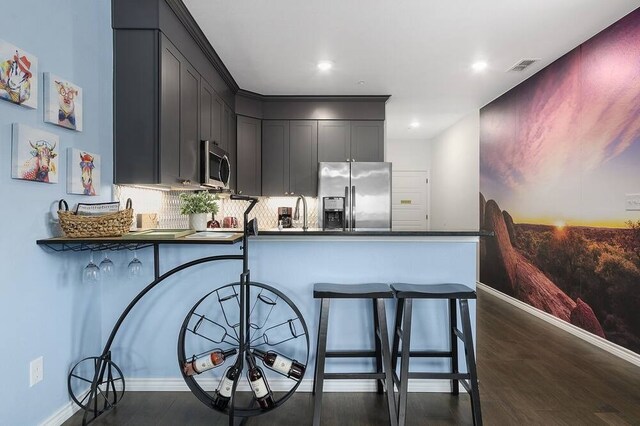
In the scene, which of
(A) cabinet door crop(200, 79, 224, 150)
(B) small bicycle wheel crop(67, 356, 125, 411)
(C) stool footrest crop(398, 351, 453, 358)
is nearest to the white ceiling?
(A) cabinet door crop(200, 79, 224, 150)

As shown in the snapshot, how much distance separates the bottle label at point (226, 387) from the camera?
1.98 meters

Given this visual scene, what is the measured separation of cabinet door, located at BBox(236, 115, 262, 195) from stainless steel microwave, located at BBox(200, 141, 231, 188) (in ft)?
2.77

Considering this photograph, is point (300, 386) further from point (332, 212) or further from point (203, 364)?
point (332, 212)

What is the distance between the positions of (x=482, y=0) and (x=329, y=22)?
1103 mm

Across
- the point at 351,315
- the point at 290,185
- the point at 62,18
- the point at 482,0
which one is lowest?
the point at 351,315

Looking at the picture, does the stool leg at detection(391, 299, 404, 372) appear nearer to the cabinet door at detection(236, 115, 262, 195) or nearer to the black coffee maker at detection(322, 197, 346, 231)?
the black coffee maker at detection(322, 197, 346, 231)

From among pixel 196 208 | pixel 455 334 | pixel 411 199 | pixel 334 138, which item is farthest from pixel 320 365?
pixel 411 199

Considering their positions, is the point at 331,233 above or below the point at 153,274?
above

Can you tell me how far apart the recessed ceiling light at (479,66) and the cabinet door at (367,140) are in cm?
137

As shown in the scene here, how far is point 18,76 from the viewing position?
1.64m

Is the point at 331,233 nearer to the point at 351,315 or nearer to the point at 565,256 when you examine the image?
the point at 351,315

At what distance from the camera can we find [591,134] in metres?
3.28

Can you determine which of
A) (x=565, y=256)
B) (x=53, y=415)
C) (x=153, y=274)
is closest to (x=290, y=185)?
(x=153, y=274)

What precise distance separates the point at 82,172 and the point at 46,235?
1.36 feet
